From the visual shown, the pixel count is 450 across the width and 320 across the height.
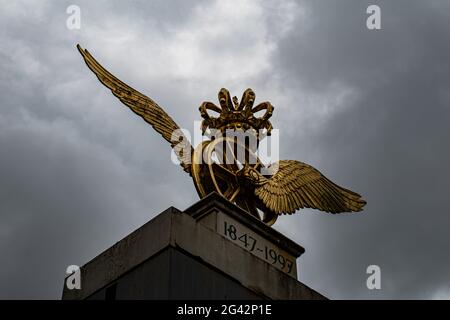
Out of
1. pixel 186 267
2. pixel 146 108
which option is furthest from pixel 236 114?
pixel 186 267

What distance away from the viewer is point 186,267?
12.2 m

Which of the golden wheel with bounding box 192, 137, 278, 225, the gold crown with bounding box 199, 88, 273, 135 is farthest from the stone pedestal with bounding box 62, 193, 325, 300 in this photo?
the gold crown with bounding box 199, 88, 273, 135

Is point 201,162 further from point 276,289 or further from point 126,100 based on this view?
point 276,289

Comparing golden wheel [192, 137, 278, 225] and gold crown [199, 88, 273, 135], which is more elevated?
A: gold crown [199, 88, 273, 135]

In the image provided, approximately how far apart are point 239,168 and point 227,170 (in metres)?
0.34

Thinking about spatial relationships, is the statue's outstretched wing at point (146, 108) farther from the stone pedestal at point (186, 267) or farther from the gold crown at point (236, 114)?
the stone pedestal at point (186, 267)

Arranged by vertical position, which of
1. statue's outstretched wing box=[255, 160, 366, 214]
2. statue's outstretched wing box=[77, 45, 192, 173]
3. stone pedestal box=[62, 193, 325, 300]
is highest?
statue's outstretched wing box=[77, 45, 192, 173]

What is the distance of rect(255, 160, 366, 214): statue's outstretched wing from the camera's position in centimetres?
1593

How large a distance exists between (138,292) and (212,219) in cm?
262

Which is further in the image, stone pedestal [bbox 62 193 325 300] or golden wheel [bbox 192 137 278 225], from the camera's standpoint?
golden wheel [bbox 192 137 278 225]

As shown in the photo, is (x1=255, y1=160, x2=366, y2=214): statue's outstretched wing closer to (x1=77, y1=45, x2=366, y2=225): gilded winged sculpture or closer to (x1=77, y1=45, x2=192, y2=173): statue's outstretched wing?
(x1=77, y1=45, x2=366, y2=225): gilded winged sculpture

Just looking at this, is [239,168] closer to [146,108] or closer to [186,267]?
[146,108]

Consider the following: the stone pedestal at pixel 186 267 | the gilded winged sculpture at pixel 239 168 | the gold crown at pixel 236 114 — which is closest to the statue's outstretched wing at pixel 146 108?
the gilded winged sculpture at pixel 239 168
